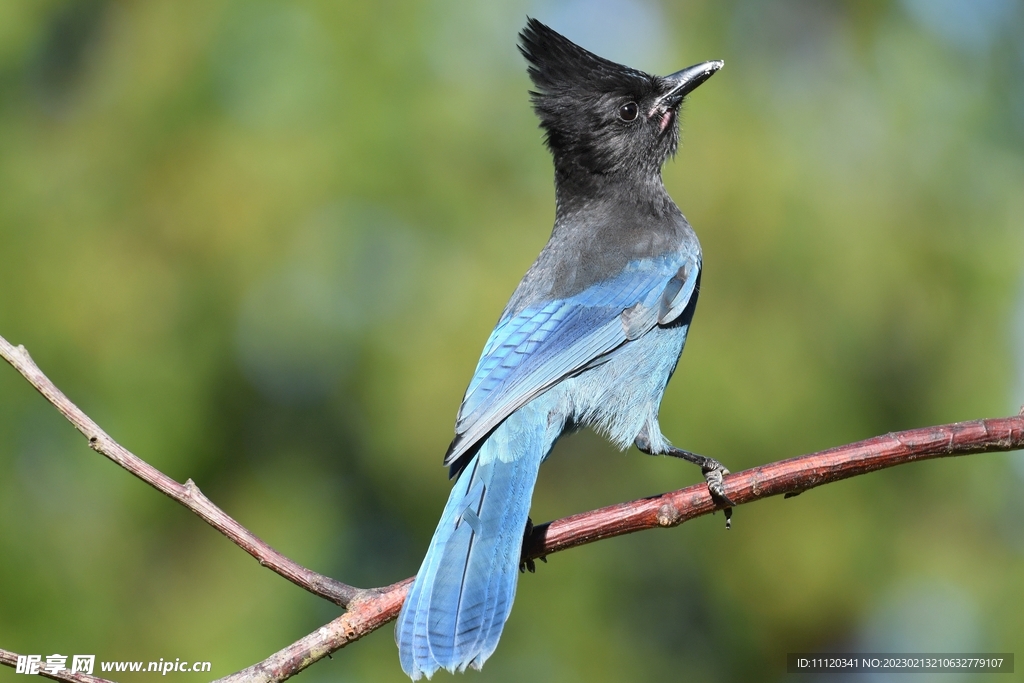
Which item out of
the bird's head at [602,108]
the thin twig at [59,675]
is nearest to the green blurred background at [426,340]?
the bird's head at [602,108]

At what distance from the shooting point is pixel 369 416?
5996 mm

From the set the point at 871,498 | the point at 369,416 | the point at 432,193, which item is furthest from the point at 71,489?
the point at 871,498

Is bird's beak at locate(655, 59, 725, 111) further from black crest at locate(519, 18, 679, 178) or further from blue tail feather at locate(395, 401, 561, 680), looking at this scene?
blue tail feather at locate(395, 401, 561, 680)

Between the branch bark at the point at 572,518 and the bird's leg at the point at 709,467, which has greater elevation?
the bird's leg at the point at 709,467

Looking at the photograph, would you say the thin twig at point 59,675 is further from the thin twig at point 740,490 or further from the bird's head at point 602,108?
the bird's head at point 602,108

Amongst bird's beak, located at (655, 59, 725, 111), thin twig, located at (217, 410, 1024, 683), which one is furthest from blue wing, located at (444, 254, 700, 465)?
bird's beak, located at (655, 59, 725, 111)

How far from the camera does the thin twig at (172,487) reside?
2.86 meters

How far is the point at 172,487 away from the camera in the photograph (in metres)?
2.93

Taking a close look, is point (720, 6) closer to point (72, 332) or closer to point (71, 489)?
point (72, 332)

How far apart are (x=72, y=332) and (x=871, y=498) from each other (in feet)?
14.2

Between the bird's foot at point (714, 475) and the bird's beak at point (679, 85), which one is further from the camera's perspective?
the bird's beak at point (679, 85)

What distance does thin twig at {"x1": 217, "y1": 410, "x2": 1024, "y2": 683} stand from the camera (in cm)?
308

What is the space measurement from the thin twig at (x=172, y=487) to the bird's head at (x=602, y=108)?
2.54m

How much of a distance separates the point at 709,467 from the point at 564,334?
31.2 inches
